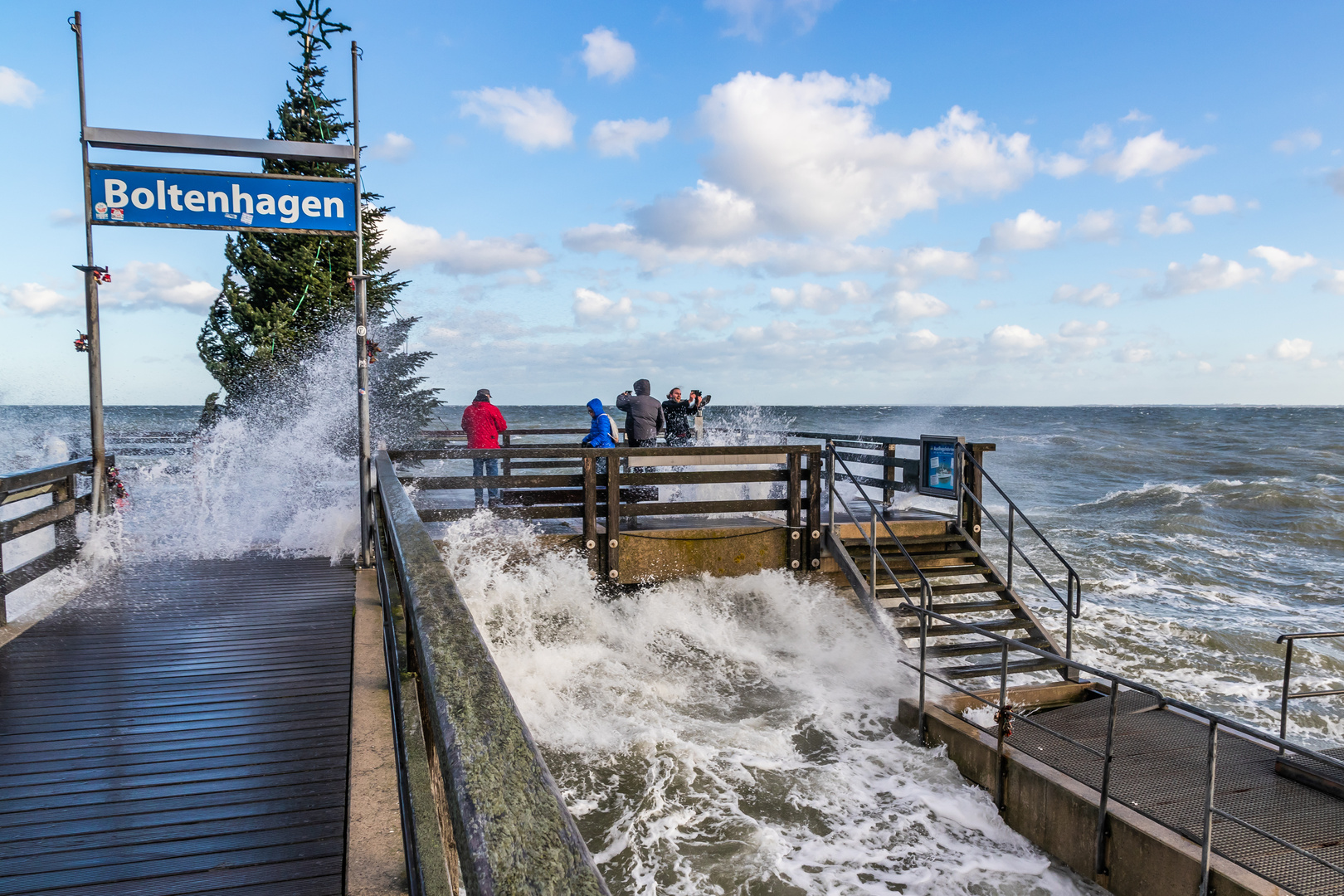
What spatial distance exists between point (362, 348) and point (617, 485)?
2908 mm

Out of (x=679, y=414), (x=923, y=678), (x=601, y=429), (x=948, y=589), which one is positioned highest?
(x=679, y=414)

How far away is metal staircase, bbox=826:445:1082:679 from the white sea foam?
482mm

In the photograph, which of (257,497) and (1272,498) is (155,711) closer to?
(257,497)

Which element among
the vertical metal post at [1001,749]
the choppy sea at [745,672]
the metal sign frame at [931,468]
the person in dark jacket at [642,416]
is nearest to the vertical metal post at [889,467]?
the metal sign frame at [931,468]

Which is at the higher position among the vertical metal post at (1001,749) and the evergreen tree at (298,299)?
the evergreen tree at (298,299)

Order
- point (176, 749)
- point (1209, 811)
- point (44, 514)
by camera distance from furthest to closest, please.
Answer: point (44, 514)
point (1209, 811)
point (176, 749)

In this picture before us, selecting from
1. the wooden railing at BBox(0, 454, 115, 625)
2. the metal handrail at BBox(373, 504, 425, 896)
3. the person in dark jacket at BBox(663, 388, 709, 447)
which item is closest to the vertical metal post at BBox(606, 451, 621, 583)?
the metal handrail at BBox(373, 504, 425, 896)

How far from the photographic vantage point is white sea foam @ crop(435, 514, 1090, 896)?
199 inches

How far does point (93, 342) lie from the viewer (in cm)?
792

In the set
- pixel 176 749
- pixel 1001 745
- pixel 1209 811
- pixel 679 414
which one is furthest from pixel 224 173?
pixel 1209 811

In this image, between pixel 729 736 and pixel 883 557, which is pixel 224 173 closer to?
pixel 729 736

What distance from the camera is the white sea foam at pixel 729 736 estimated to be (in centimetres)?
506

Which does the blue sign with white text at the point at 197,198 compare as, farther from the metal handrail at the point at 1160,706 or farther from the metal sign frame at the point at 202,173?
the metal handrail at the point at 1160,706

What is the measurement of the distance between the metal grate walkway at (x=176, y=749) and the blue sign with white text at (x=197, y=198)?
141 inches
